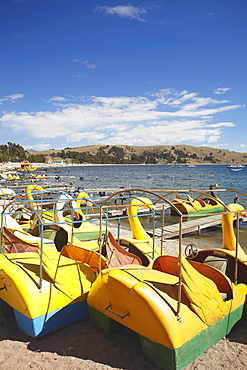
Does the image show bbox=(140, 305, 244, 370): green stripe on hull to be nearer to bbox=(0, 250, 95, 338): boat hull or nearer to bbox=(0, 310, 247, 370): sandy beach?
bbox=(0, 310, 247, 370): sandy beach

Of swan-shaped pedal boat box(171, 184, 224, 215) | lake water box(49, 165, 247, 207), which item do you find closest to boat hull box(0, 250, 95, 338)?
swan-shaped pedal boat box(171, 184, 224, 215)

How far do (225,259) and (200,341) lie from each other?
2.56m

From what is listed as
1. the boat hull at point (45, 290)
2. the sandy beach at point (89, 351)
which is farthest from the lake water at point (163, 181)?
the boat hull at point (45, 290)

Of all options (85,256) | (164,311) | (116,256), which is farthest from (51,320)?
(164,311)

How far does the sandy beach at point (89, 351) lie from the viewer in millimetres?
4488

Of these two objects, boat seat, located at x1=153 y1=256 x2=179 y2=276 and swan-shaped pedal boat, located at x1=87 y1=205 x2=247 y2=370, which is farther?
boat seat, located at x1=153 y1=256 x2=179 y2=276

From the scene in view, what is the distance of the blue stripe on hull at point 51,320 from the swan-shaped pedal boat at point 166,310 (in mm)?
372

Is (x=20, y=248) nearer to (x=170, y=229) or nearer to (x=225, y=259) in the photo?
(x=225, y=259)

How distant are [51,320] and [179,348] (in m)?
2.28

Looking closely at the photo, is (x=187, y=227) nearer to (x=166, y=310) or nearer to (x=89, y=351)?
(x=89, y=351)

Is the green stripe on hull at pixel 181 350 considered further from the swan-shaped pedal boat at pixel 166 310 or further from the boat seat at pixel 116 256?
the boat seat at pixel 116 256

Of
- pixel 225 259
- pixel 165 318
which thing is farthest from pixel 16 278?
pixel 225 259

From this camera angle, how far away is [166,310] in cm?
422

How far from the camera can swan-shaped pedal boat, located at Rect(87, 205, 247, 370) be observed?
420 cm
